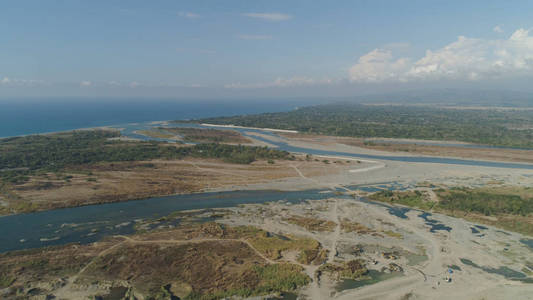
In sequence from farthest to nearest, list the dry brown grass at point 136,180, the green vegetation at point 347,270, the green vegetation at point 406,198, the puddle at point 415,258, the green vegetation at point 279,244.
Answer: the green vegetation at point 406,198, the dry brown grass at point 136,180, the green vegetation at point 279,244, the puddle at point 415,258, the green vegetation at point 347,270

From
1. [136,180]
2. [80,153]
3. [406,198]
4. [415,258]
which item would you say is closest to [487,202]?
[406,198]

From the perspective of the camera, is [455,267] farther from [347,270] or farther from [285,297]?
[285,297]

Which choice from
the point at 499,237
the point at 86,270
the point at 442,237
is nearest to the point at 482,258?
the point at 442,237

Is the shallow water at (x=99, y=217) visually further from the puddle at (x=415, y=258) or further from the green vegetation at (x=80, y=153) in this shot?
the green vegetation at (x=80, y=153)

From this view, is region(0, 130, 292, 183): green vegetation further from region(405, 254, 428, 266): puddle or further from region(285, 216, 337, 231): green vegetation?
region(405, 254, 428, 266): puddle

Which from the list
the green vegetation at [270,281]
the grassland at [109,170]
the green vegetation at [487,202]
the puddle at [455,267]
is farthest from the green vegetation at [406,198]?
the green vegetation at [270,281]
